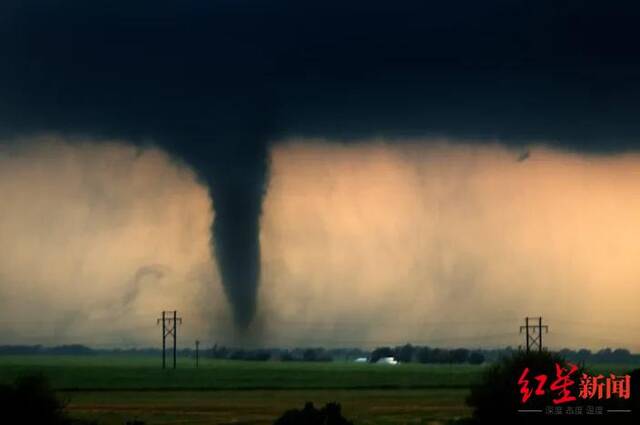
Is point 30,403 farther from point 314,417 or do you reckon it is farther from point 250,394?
point 250,394

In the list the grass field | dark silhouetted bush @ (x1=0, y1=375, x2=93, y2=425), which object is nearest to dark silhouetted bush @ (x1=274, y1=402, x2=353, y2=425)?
the grass field

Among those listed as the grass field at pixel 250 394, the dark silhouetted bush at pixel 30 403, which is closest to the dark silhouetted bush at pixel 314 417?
the grass field at pixel 250 394

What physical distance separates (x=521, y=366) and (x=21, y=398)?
28.4 m

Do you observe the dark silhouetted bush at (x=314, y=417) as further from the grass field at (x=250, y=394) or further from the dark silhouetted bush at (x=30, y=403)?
the dark silhouetted bush at (x=30, y=403)

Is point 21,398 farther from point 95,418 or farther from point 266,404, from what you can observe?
point 266,404

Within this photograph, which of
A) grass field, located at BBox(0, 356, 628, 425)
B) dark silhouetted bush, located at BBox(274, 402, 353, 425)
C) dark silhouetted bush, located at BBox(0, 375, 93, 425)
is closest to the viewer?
dark silhouetted bush, located at BBox(0, 375, 93, 425)

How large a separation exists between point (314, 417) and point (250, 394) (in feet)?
151

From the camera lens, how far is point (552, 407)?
2606 inches

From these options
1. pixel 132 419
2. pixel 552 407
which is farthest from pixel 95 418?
pixel 552 407

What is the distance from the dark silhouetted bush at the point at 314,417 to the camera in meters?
71.0

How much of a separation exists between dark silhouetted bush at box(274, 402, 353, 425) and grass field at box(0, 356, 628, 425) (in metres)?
7.11

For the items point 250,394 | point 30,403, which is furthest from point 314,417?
point 250,394

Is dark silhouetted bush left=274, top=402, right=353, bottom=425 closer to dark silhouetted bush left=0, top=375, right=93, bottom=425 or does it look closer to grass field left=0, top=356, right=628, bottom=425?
grass field left=0, top=356, right=628, bottom=425

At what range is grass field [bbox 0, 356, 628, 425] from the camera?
86.4m
